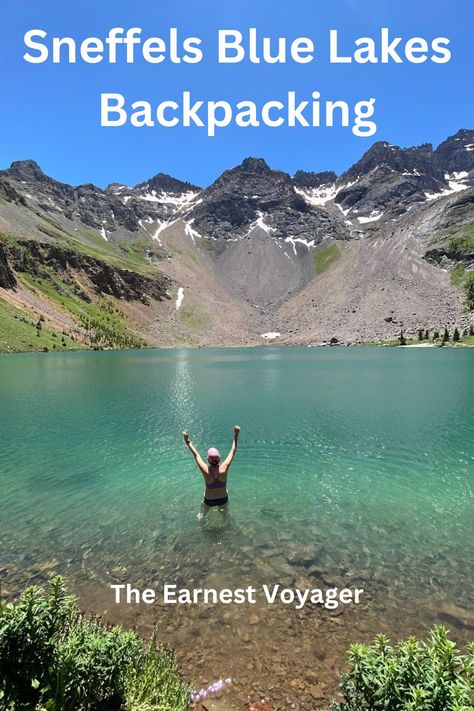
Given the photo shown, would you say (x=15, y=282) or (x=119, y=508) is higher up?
(x=15, y=282)

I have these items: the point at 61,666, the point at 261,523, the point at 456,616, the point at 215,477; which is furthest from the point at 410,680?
the point at 215,477

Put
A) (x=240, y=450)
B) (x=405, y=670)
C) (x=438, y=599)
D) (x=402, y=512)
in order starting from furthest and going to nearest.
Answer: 1. (x=240, y=450)
2. (x=402, y=512)
3. (x=438, y=599)
4. (x=405, y=670)

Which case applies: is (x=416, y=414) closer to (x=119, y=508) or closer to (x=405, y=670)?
(x=119, y=508)

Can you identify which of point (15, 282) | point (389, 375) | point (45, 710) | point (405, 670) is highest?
point (15, 282)

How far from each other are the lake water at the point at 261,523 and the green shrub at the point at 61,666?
271 cm

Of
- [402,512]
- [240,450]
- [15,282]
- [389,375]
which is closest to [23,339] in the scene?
[15,282]

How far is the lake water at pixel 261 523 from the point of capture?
10125mm

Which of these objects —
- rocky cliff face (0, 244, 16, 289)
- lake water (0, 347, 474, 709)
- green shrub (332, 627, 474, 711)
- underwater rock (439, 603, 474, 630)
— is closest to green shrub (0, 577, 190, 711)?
lake water (0, 347, 474, 709)

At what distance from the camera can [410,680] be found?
5141 millimetres

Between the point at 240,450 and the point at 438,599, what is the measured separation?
1724cm

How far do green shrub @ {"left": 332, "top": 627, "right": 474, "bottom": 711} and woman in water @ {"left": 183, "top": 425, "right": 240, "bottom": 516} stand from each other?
10709mm

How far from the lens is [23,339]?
127 meters

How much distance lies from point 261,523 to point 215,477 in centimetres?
273

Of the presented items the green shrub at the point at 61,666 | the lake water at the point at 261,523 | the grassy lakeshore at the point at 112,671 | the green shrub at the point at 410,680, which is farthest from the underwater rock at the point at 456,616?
the green shrub at the point at 61,666
